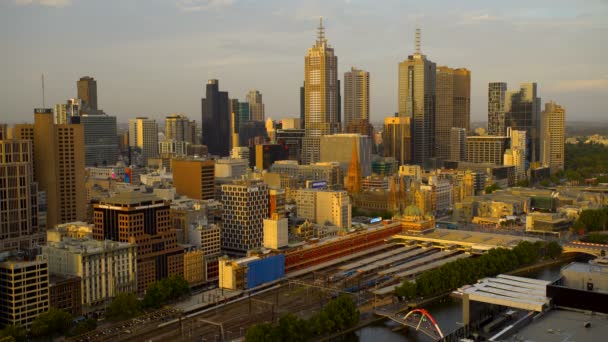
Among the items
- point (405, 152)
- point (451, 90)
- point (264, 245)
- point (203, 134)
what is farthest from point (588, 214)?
point (203, 134)

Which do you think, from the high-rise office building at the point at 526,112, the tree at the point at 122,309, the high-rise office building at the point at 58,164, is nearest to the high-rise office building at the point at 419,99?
the high-rise office building at the point at 526,112

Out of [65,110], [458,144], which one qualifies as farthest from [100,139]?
[458,144]

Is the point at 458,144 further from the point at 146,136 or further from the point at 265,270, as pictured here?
the point at 265,270

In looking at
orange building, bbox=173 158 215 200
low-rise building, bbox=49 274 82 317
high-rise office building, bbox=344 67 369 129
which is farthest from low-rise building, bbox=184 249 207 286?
high-rise office building, bbox=344 67 369 129

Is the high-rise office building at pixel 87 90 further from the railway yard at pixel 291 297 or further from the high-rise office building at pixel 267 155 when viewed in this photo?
the railway yard at pixel 291 297

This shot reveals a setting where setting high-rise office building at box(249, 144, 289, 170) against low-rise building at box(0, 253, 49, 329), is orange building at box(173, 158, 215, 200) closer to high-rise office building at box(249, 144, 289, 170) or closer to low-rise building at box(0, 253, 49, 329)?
low-rise building at box(0, 253, 49, 329)

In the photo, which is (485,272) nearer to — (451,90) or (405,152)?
(405,152)
